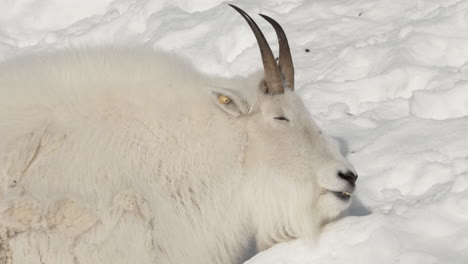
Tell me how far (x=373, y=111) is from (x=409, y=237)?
2392mm

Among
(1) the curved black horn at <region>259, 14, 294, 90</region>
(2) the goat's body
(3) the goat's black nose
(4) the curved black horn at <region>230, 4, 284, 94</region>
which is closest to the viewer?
(2) the goat's body

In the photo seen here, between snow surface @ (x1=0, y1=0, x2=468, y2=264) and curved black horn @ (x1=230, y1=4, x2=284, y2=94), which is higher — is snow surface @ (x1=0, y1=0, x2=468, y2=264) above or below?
below

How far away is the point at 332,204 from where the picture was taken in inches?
187

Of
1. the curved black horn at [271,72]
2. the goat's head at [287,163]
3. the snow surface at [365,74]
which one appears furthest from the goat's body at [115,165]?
the snow surface at [365,74]

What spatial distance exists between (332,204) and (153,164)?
1.06m

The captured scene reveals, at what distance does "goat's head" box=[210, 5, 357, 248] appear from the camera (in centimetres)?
473

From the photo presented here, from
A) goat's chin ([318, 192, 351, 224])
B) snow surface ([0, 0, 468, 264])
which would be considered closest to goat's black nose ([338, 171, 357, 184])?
goat's chin ([318, 192, 351, 224])

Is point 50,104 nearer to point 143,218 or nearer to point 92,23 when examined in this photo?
point 143,218

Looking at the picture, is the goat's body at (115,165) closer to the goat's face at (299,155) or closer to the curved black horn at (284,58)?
the goat's face at (299,155)

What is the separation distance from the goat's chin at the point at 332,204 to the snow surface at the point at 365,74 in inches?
4.4

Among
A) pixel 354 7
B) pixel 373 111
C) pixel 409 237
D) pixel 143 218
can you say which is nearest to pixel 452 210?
pixel 409 237

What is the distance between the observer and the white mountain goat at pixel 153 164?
436 centimetres

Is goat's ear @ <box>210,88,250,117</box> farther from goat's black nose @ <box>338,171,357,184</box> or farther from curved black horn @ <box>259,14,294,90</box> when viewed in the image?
goat's black nose @ <box>338,171,357,184</box>

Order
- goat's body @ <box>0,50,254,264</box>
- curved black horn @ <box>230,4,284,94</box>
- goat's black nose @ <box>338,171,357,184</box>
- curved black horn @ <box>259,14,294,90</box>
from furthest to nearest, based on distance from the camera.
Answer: curved black horn @ <box>259,14,294,90</box>, curved black horn @ <box>230,4,284,94</box>, goat's black nose @ <box>338,171,357,184</box>, goat's body @ <box>0,50,254,264</box>
